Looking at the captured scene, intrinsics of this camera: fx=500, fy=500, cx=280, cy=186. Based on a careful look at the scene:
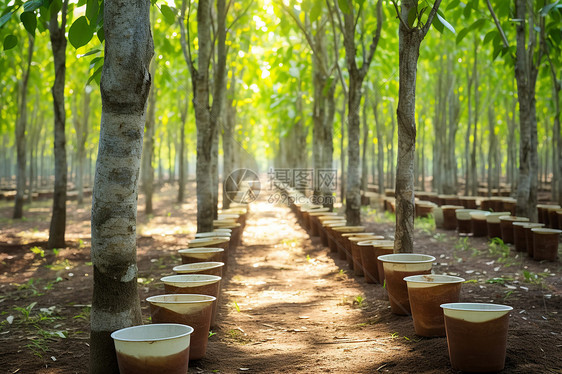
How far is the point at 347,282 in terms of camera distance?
5957 mm

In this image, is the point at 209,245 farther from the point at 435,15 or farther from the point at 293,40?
the point at 293,40

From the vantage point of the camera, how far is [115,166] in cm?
263

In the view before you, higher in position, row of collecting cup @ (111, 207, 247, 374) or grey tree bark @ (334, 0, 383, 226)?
grey tree bark @ (334, 0, 383, 226)

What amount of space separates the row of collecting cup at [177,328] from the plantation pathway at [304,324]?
1.02 feet

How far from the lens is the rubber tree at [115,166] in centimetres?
260

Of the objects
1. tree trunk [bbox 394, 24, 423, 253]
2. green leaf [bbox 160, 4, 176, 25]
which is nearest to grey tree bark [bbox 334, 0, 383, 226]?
tree trunk [bbox 394, 24, 423, 253]

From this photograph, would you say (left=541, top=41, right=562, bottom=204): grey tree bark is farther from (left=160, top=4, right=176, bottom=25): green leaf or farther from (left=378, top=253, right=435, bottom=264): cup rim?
(left=160, top=4, right=176, bottom=25): green leaf

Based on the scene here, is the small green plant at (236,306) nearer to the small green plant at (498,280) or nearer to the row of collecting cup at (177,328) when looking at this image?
the row of collecting cup at (177,328)

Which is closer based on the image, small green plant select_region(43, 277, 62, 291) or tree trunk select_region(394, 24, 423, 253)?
tree trunk select_region(394, 24, 423, 253)

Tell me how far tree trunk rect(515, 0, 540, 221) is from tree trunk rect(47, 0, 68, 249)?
6.70 metres

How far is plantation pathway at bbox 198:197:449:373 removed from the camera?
314cm

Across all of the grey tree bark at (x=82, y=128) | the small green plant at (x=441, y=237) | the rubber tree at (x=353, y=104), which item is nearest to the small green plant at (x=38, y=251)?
the rubber tree at (x=353, y=104)

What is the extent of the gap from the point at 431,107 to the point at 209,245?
57.6 feet

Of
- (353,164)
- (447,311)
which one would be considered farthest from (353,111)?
(447,311)
